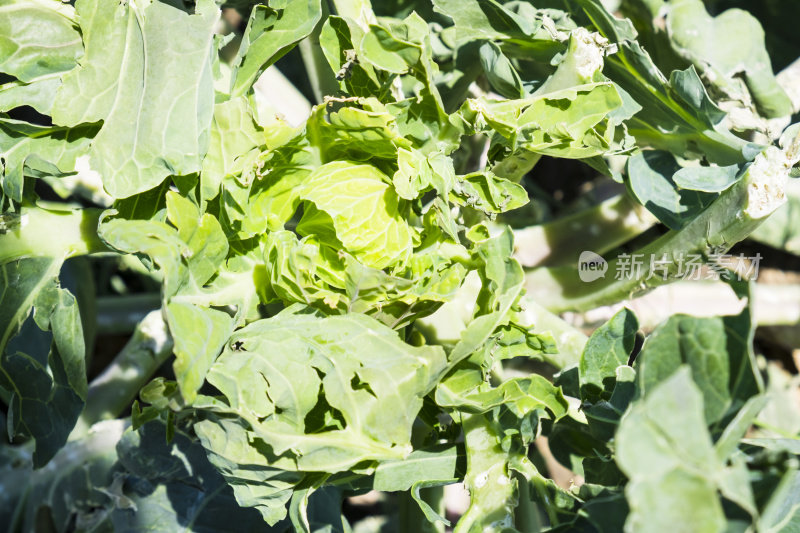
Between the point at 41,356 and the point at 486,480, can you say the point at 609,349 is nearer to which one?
the point at 486,480

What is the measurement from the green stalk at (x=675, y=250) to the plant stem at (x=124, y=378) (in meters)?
0.87

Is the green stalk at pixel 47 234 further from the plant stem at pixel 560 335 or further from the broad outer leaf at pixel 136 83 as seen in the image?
the plant stem at pixel 560 335

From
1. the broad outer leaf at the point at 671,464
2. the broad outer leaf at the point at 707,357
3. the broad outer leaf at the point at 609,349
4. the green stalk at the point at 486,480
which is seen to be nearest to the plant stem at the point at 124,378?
the green stalk at the point at 486,480

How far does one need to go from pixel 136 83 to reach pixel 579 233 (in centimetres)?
114

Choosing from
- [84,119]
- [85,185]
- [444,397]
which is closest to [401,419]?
[444,397]

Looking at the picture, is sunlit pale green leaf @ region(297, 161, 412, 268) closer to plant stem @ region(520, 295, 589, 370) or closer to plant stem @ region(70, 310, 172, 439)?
plant stem @ region(520, 295, 589, 370)

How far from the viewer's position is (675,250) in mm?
1484

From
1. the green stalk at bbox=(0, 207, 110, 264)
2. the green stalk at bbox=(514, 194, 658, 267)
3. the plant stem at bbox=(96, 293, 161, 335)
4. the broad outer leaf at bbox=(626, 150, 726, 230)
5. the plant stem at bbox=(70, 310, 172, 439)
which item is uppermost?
the broad outer leaf at bbox=(626, 150, 726, 230)

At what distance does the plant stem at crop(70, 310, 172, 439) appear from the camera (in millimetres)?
1796

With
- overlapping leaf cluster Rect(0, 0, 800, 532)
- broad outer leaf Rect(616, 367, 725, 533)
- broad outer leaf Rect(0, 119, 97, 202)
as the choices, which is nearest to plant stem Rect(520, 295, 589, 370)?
overlapping leaf cluster Rect(0, 0, 800, 532)

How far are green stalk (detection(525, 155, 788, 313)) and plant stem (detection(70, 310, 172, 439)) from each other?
2.84ft

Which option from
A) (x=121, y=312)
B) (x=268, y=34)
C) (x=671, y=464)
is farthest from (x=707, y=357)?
(x=121, y=312)

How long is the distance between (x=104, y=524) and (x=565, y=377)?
1038 mm

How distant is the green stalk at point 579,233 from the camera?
1888 mm
